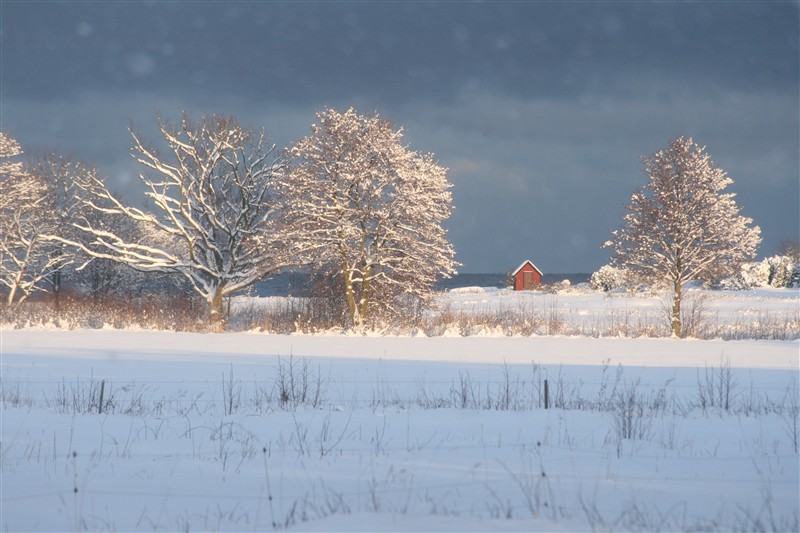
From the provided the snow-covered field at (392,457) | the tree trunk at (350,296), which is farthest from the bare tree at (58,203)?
the snow-covered field at (392,457)

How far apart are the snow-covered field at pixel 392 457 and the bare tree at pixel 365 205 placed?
43.4 ft

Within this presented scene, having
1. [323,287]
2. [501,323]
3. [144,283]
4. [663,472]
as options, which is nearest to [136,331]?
[323,287]

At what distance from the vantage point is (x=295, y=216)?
Result: 29.2 metres

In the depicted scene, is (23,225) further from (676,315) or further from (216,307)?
(676,315)

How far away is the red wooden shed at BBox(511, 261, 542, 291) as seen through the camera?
77.2 m

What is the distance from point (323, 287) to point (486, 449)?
2347 cm

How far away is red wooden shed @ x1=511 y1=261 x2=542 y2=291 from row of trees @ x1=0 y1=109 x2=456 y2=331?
47683 mm

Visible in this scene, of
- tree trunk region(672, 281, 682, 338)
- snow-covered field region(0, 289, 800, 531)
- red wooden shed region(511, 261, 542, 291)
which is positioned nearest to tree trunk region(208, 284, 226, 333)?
snow-covered field region(0, 289, 800, 531)

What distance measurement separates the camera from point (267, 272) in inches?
1226

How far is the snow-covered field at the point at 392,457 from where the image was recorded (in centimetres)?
559

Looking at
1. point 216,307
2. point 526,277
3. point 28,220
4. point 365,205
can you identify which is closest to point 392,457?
point 365,205

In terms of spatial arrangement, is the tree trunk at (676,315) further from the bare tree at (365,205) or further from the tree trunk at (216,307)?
the tree trunk at (216,307)

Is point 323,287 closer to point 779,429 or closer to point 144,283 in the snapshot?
point 144,283

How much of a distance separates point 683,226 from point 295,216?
52.2 ft
